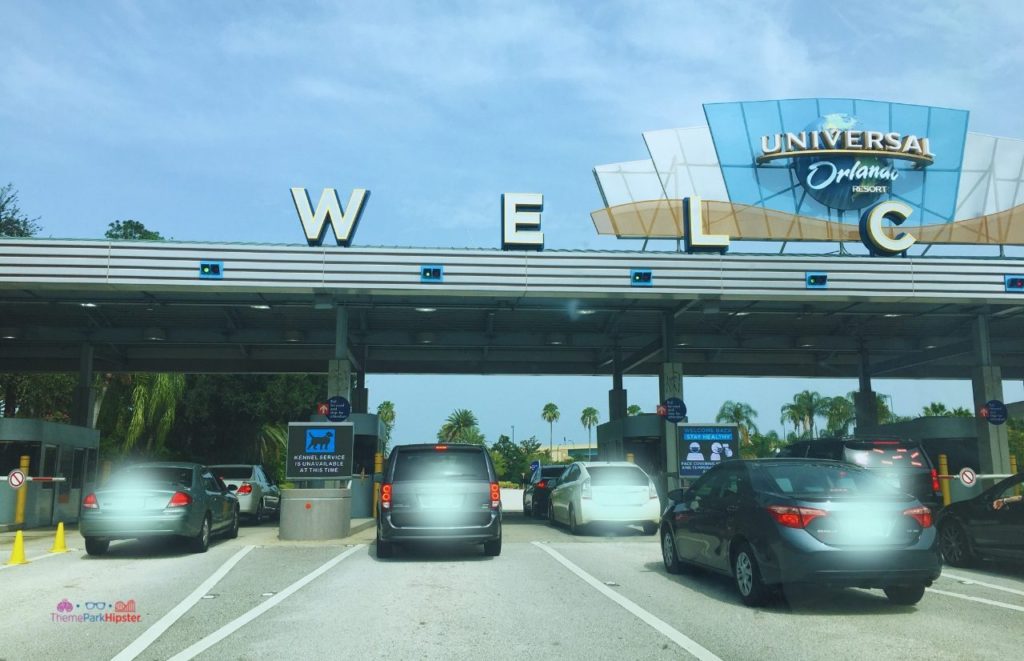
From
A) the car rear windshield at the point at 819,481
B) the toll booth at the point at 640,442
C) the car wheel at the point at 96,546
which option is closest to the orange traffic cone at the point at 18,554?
the car wheel at the point at 96,546

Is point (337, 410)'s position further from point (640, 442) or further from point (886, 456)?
point (886, 456)

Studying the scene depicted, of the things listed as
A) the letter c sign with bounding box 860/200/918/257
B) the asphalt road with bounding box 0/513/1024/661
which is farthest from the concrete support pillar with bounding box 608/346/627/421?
the asphalt road with bounding box 0/513/1024/661

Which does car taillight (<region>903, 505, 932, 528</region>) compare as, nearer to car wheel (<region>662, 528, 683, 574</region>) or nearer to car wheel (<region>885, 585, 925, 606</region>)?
car wheel (<region>885, 585, 925, 606</region>)

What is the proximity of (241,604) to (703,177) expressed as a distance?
2366 cm

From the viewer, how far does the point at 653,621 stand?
7590mm

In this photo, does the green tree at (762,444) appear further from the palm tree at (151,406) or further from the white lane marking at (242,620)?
the white lane marking at (242,620)

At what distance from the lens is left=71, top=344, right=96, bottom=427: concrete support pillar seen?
2870 centimetres

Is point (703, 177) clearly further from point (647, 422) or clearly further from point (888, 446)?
point (888, 446)

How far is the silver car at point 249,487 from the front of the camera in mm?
21516

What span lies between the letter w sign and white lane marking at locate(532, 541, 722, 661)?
1213cm

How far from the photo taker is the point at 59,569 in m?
11.8

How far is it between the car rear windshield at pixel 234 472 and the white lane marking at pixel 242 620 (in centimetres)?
1121

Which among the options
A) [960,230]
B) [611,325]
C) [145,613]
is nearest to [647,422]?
[611,325]

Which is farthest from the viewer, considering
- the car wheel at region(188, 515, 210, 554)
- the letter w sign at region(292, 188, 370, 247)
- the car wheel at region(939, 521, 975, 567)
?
the letter w sign at region(292, 188, 370, 247)
